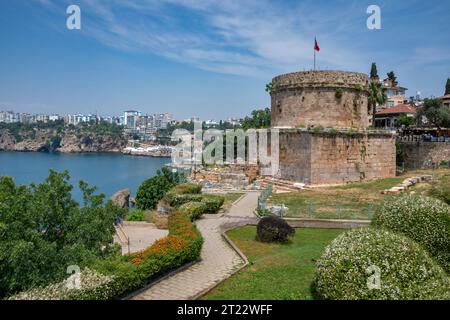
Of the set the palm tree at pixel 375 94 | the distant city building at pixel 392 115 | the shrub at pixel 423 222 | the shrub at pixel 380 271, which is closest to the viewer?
the shrub at pixel 380 271

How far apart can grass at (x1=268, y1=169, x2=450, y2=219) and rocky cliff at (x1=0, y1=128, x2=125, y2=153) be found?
142m

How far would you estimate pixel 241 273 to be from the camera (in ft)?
34.6

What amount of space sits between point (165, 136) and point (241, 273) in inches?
7012

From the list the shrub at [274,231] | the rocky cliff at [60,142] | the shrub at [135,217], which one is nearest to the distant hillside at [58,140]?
the rocky cliff at [60,142]

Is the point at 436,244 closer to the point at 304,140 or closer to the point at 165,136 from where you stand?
the point at 304,140

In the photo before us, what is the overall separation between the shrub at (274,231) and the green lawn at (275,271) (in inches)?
11.5

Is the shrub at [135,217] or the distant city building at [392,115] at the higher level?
the distant city building at [392,115]

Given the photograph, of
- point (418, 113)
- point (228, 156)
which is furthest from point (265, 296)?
point (418, 113)

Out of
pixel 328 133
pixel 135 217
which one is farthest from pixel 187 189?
pixel 328 133

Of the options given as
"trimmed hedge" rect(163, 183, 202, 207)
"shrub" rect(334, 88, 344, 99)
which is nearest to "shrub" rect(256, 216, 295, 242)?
"trimmed hedge" rect(163, 183, 202, 207)

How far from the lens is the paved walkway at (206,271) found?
9148mm

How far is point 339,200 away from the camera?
808 inches

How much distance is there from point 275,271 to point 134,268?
12.9ft

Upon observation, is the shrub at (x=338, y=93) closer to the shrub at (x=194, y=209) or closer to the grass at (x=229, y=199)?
the grass at (x=229, y=199)
